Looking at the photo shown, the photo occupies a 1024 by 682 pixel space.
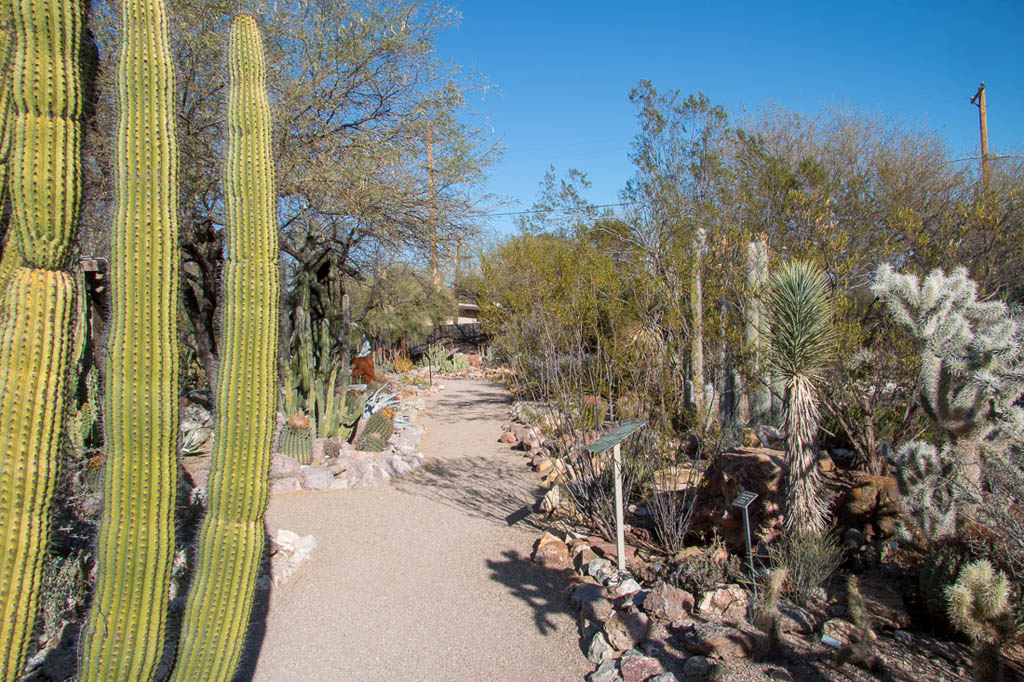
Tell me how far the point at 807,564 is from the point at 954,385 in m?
1.49

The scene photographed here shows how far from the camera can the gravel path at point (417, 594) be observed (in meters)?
3.96

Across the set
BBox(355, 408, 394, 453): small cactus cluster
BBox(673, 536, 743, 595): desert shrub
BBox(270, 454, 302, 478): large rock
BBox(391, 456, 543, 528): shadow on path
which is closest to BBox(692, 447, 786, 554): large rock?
BBox(673, 536, 743, 595): desert shrub

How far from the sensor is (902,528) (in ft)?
13.8

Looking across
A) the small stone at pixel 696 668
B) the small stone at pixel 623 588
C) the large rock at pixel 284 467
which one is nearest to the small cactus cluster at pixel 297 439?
the large rock at pixel 284 467

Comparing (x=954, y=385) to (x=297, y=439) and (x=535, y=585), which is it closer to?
(x=535, y=585)

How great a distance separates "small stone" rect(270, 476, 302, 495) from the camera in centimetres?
754

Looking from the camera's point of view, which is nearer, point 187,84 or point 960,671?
point 960,671

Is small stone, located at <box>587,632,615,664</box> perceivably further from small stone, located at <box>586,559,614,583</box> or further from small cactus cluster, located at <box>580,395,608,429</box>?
small cactus cluster, located at <box>580,395,608,429</box>

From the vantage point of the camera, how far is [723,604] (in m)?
4.13

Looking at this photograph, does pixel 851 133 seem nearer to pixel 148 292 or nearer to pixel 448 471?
pixel 448 471

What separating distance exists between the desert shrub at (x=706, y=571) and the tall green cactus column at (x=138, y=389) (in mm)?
3157

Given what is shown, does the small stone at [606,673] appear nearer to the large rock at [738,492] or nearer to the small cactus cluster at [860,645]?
the small cactus cluster at [860,645]

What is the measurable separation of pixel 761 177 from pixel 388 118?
5.74 m

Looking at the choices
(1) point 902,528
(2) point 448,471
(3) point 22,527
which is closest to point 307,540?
(2) point 448,471
